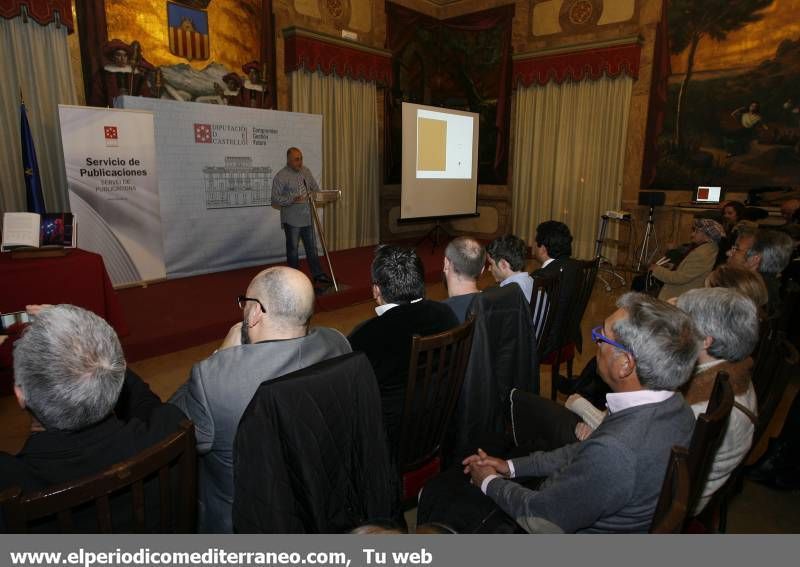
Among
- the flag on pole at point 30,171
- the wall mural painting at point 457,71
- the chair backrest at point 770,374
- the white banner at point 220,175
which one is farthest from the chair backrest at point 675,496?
the wall mural painting at point 457,71

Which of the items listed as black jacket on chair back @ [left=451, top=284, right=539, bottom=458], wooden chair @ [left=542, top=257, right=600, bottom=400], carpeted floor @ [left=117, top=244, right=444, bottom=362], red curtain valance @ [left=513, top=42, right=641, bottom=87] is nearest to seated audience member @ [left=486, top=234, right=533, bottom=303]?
wooden chair @ [left=542, top=257, right=600, bottom=400]

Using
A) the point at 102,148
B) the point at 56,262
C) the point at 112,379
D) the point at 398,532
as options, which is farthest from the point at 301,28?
the point at 398,532

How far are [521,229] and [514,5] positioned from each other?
3.39 meters

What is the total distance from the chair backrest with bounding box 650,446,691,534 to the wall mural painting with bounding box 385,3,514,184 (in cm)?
737

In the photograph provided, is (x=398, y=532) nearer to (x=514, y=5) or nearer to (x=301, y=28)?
(x=301, y=28)

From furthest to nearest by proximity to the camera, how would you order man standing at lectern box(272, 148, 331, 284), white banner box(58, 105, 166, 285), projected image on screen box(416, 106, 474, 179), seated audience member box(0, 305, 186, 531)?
projected image on screen box(416, 106, 474, 179) < man standing at lectern box(272, 148, 331, 284) < white banner box(58, 105, 166, 285) < seated audience member box(0, 305, 186, 531)

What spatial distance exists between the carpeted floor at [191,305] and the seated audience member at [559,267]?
2.50 m

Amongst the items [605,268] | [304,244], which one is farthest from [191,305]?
[605,268]

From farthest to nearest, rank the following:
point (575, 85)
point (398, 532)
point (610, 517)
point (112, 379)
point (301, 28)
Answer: point (575, 85)
point (301, 28)
point (610, 517)
point (112, 379)
point (398, 532)

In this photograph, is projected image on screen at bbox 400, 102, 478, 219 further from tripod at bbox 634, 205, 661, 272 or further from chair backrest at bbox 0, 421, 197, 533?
chair backrest at bbox 0, 421, 197, 533

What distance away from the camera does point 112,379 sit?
1049 mm

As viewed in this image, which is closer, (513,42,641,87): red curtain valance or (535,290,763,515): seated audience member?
(535,290,763,515): seated audience member

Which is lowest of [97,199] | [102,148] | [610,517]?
[610,517]

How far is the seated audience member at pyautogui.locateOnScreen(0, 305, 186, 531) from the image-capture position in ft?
3.12
